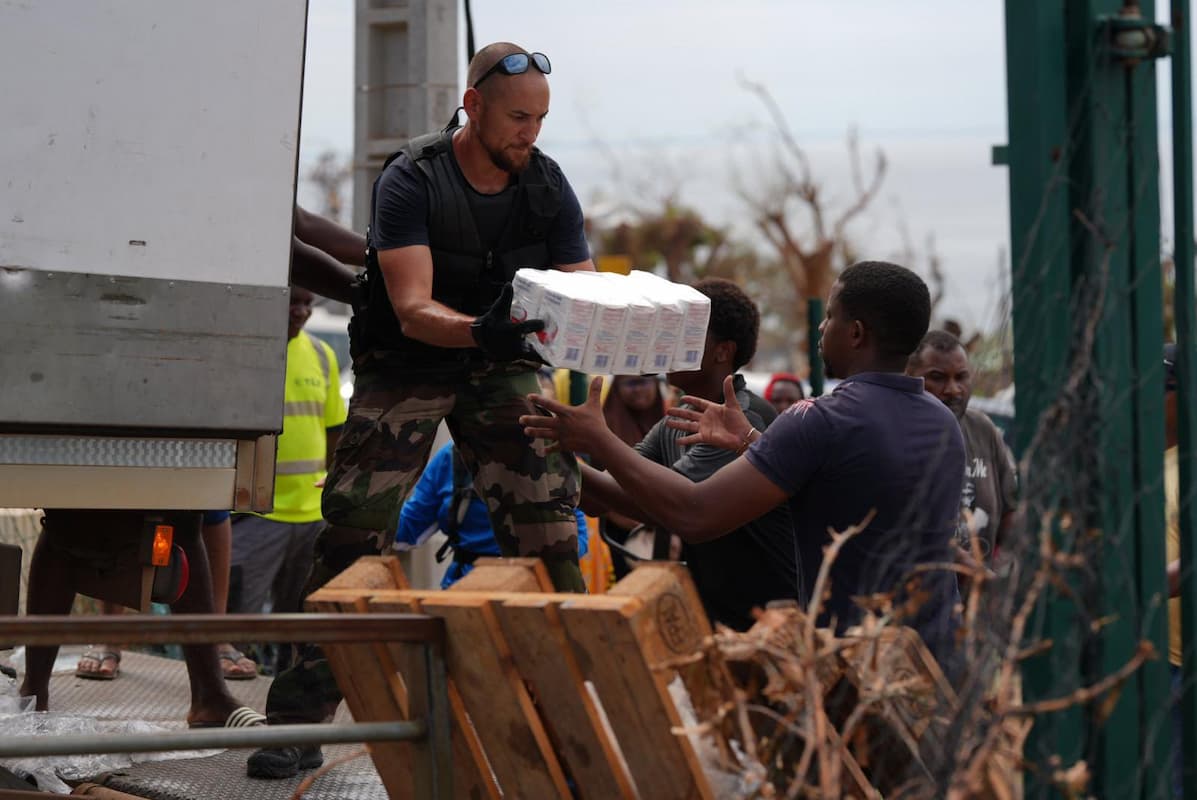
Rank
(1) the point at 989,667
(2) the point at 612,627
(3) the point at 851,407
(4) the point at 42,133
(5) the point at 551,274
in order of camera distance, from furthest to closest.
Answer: (5) the point at 551,274 < (4) the point at 42,133 < (3) the point at 851,407 < (2) the point at 612,627 < (1) the point at 989,667

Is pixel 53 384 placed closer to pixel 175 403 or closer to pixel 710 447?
pixel 175 403

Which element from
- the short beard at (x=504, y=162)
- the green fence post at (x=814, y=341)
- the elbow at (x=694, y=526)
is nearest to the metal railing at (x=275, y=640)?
the elbow at (x=694, y=526)

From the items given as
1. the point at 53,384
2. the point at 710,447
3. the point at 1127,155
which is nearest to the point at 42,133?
the point at 53,384

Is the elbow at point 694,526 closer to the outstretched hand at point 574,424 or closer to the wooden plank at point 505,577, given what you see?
the outstretched hand at point 574,424

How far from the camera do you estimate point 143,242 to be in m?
3.99

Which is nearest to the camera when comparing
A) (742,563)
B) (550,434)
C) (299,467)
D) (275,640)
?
(275,640)

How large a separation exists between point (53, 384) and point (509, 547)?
148 centimetres

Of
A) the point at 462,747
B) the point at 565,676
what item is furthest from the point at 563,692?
the point at 462,747

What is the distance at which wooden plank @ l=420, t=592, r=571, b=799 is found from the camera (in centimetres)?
275

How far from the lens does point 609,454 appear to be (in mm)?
3693

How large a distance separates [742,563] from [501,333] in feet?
3.21

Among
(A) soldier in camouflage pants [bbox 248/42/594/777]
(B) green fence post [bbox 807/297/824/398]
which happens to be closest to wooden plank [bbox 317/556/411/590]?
(A) soldier in camouflage pants [bbox 248/42/594/777]

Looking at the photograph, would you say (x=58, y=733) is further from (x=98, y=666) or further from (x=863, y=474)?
(x=863, y=474)

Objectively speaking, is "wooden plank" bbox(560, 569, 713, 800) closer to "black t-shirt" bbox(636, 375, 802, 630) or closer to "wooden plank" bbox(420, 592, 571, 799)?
"wooden plank" bbox(420, 592, 571, 799)
